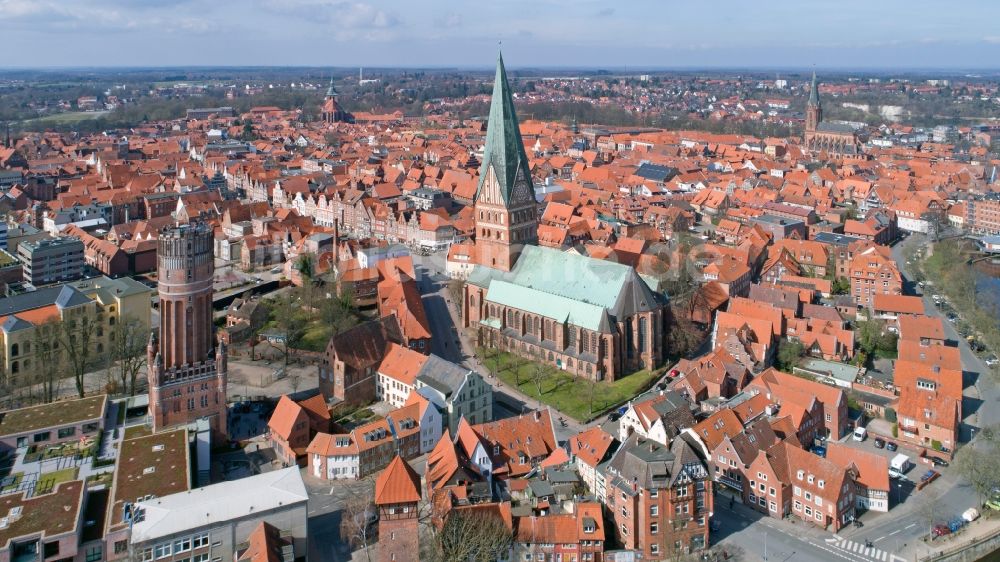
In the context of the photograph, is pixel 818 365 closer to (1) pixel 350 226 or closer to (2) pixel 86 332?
(2) pixel 86 332

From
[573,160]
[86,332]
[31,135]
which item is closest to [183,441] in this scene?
[86,332]

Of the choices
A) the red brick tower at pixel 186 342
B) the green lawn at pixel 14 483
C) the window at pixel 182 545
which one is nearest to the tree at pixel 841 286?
the red brick tower at pixel 186 342

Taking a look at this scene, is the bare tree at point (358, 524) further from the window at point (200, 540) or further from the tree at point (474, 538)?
the window at point (200, 540)

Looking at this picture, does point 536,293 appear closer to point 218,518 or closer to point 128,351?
point 128,351

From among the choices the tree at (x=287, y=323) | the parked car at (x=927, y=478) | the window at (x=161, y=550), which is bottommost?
the parked car at (x=927, y=478)

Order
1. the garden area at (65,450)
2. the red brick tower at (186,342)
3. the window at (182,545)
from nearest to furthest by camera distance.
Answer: the window at (182,545) < the garden area at (65,450) < the red brick tower at (186,342)

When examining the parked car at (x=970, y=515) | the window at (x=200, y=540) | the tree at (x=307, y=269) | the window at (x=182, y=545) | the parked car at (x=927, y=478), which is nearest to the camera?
the window at (x=182, y=545)

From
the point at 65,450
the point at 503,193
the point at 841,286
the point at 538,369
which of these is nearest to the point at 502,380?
the point at 538,369
